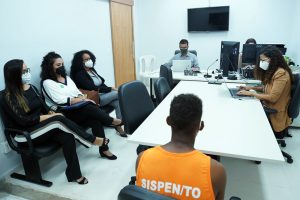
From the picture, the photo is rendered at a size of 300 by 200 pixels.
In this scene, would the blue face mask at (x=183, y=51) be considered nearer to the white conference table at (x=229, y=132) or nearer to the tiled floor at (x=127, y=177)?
the white conference table at (x=229, y=132)

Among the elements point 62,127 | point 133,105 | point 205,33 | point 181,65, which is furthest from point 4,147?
point 205,33

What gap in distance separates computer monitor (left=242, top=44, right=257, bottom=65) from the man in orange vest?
2876mm

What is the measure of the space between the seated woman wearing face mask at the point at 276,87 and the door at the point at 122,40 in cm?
298

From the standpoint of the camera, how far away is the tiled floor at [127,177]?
2100 mm

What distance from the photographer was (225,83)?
3242mm

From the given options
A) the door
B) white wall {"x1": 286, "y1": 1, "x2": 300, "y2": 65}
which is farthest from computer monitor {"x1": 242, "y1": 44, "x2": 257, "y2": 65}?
the door

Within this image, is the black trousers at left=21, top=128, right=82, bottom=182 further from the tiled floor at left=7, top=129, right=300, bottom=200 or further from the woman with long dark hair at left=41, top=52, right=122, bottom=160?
the woman with long dark hair at left=41, top=52, right=122, bottom=160

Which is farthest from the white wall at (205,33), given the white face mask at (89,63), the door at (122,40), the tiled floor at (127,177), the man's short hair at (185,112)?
the man's short hair at (185,112)

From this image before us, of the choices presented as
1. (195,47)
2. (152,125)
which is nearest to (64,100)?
(152,125)

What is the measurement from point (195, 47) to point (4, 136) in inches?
182

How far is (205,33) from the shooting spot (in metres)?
5.72

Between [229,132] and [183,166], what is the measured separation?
2.85 ft

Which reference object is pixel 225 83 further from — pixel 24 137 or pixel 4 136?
pixel 4 136

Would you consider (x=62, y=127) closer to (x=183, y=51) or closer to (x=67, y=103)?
(x=67, y=103)
